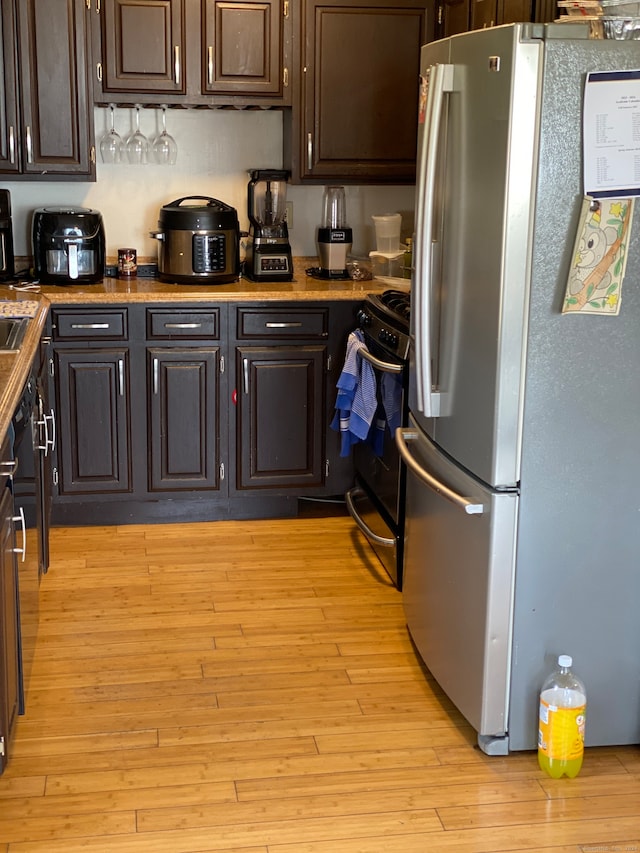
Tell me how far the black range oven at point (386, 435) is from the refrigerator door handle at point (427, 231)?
0.64 metres

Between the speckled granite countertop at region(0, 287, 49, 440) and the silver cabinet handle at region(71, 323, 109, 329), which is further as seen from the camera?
the silver cabinet handle at region(71, 323, 109, 329)

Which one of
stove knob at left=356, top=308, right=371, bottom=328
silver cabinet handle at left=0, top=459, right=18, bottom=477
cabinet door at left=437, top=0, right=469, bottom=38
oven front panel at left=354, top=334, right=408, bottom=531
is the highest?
cabinet door at left=437, top=0, right=469, bottom=38

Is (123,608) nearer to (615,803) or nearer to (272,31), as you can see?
(615,803)

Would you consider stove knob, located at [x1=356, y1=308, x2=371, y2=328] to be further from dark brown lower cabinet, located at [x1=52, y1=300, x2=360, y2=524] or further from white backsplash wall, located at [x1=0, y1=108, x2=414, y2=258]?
white backsplash wall, located at [x1=0, y1=108, x2=414, y2=258]

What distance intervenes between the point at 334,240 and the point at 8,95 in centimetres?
138

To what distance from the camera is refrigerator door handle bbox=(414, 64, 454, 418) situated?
2.65 meters

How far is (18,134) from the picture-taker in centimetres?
417

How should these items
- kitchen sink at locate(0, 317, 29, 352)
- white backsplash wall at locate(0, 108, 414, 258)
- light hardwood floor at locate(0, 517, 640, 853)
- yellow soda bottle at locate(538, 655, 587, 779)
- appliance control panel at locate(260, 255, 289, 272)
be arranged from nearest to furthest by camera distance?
1. light hardwood floor at locate(0, 517, 640, 853)
2. yellow soda bottle at locate(538, 655, 587, 779)
3. kitchen sink at locate(0, 317, 29, 352)
4. appliance control panel at locate(260, 255, 289, 272)
5. white backsplash wall at locate(0, 108, 414, 258)

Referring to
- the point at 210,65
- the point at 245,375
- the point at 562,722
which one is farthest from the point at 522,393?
the point at 210,65

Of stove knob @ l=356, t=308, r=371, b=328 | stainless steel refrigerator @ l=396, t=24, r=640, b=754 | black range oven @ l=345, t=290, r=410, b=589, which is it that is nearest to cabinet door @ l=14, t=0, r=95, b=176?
stove knob @ l=356, t=308, r=371, b=328

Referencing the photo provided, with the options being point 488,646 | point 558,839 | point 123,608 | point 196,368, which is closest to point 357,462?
point 196,368

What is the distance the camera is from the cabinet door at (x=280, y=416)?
13.9 ft

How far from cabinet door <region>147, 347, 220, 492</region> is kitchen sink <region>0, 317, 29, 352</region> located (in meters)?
0.70

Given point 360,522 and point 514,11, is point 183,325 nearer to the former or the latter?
point 360,522
